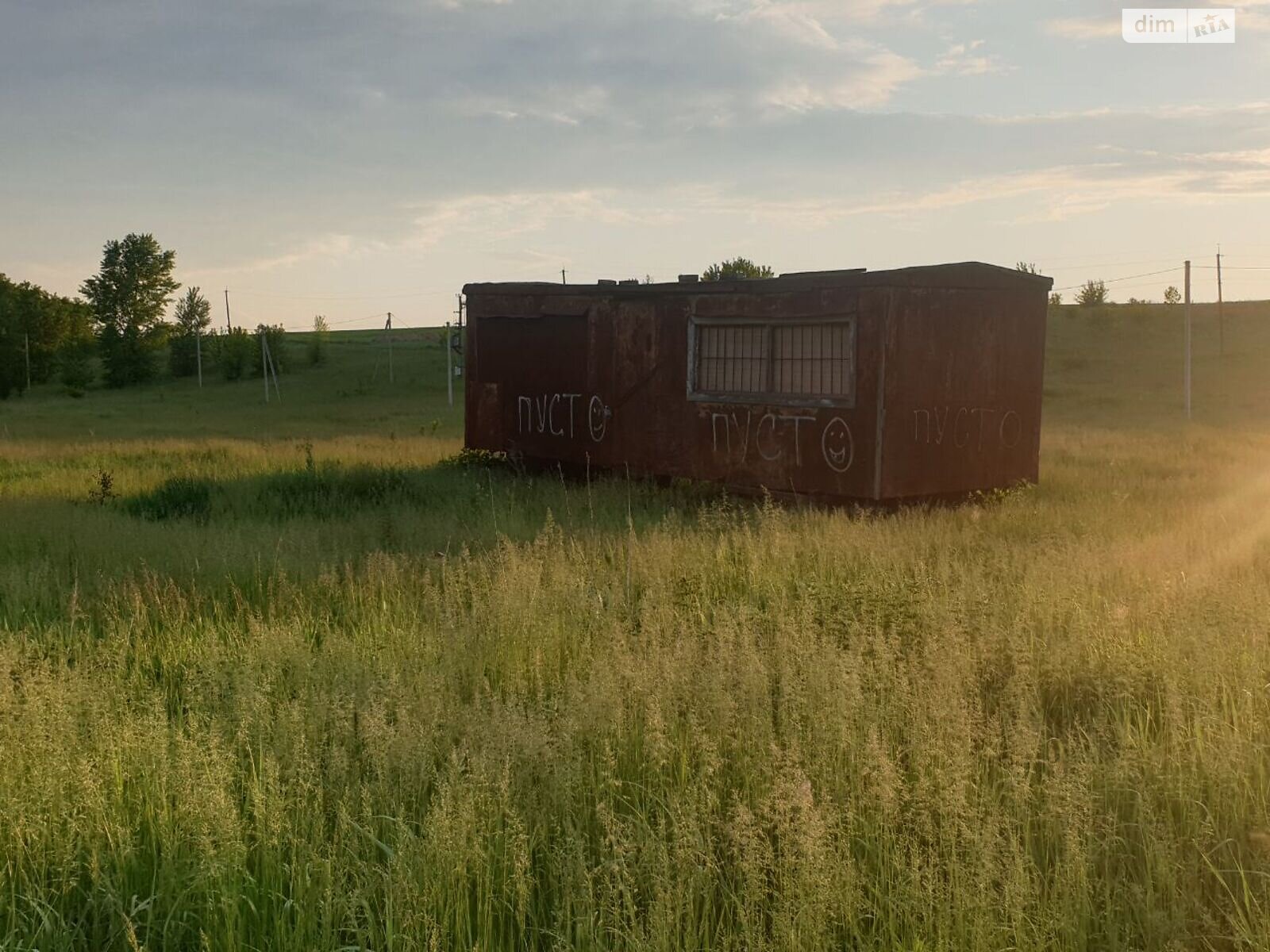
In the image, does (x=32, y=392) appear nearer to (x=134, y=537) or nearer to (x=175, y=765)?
(x=134, y=537)

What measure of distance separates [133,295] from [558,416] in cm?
6516

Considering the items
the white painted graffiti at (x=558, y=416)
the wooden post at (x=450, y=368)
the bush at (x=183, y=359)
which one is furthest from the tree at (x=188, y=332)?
the white painted graffiti at (x=558, y=416)

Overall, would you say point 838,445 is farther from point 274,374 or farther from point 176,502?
point 274,374

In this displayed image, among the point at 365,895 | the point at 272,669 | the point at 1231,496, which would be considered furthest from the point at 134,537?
the point at 1231,496

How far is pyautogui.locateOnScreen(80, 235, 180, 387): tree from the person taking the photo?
2682 inches

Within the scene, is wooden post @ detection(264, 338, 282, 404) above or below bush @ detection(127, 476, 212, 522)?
above

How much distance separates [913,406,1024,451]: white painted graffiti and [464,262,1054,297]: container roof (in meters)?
1.48

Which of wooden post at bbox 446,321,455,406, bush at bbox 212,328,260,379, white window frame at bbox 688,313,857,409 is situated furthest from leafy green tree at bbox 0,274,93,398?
white window frame at bbox 688,313,857,409

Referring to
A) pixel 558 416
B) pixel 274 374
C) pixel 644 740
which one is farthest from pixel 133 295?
pixel 644 740

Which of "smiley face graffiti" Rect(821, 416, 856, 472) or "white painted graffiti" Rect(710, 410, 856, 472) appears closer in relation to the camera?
"smiley face graffiti" Rect(821, 416, 856, 472)

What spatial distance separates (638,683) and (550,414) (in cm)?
1146

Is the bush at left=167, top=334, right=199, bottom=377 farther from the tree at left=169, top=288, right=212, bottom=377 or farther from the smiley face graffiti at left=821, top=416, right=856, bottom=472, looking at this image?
the smiley face graffiti at left=821, top=416, right=856, bottom=472

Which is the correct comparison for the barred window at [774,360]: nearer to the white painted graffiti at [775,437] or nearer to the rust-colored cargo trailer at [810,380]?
the rust-colored cargo trailer at [810,380]

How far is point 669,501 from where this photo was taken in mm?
13242
